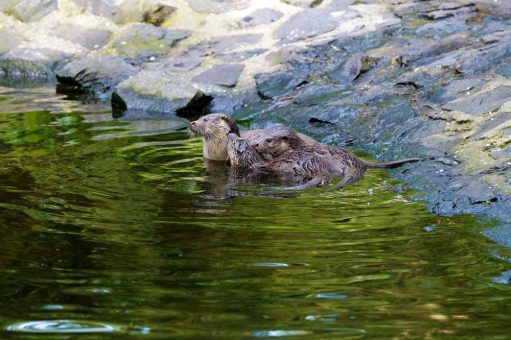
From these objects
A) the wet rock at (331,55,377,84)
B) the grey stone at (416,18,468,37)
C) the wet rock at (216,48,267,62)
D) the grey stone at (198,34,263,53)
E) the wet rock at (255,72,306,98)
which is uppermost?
the grey stone at (416,18,468,37)

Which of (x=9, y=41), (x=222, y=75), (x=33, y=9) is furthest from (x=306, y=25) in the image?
(x=9, y=41)

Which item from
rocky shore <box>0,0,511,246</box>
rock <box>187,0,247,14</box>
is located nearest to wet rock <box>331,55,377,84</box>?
rocky shore <box>0,0,511,246</box>

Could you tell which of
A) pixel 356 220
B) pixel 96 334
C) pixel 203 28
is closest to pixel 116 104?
pixel 203 28

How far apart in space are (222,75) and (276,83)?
2.25 ft

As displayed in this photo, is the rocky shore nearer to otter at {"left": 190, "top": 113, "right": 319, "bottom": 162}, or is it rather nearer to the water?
the water

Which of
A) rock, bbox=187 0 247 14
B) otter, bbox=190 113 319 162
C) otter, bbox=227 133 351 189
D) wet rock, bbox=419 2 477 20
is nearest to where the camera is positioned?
otter, bbox=227 133 351 189

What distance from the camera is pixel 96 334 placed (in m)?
2.67

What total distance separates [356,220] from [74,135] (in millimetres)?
3446

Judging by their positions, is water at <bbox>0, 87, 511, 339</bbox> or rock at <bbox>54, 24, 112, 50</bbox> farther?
rock at <bbox>54, 24, 112, 50</bbox>

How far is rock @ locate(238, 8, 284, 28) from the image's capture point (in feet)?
32.5

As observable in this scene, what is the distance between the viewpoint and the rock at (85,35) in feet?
33.8

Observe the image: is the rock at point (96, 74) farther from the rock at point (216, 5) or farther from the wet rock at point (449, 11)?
the wet rock at point (449, 11)

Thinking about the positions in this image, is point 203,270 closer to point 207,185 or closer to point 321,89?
point 207,185

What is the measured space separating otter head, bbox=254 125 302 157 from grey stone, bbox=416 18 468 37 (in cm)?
318
